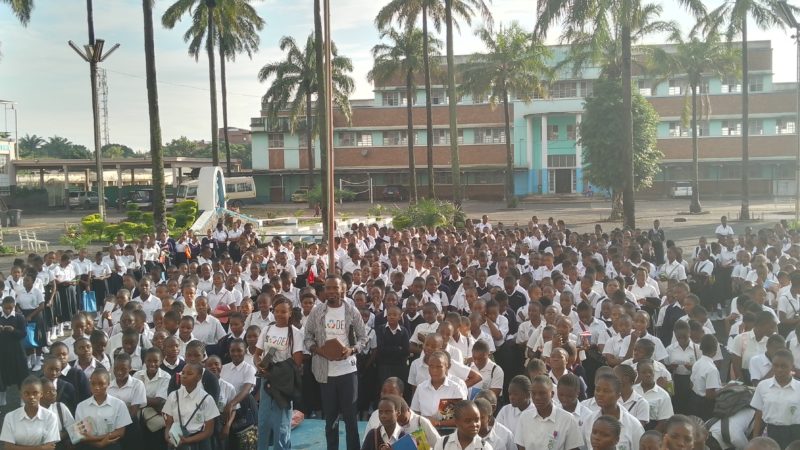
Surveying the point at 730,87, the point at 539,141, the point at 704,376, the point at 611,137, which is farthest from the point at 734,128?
the point at 704,376

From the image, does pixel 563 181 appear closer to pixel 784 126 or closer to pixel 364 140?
pixel 364 140

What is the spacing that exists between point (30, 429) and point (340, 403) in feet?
9.31

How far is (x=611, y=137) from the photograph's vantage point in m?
34.4

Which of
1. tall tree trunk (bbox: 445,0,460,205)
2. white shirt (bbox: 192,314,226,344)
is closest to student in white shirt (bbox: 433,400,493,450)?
white shirt (bbox: 192,314,226,344)

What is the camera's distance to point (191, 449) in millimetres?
6402

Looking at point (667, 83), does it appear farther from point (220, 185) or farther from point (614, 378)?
point (614, 378)

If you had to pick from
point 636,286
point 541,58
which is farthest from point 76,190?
point 636,286

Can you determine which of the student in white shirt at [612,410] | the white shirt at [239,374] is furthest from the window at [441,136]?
the student in white shirt at [612,410]

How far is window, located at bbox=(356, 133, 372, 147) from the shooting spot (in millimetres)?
57344

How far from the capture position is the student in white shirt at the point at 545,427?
5.56 metres

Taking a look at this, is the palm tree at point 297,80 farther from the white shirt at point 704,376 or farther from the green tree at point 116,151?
the green tree at point 116,151

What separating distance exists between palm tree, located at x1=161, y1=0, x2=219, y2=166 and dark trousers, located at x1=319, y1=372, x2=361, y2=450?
3137cm

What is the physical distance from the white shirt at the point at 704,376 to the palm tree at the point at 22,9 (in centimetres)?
2583

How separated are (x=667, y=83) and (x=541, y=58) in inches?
624
